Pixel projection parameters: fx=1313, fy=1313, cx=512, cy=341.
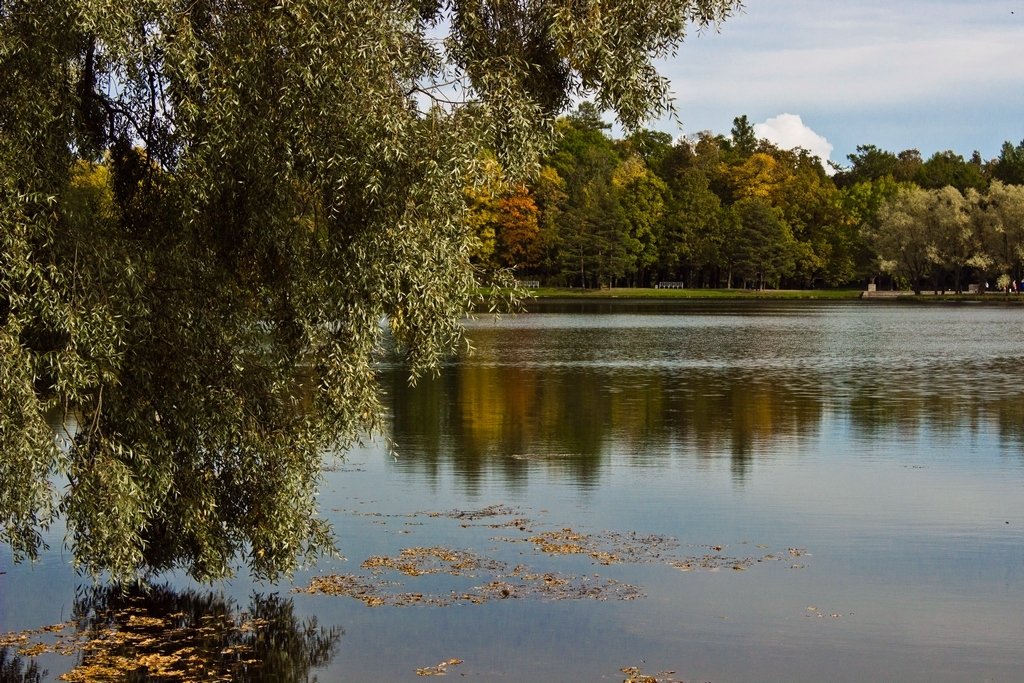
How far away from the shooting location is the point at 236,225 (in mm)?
14008

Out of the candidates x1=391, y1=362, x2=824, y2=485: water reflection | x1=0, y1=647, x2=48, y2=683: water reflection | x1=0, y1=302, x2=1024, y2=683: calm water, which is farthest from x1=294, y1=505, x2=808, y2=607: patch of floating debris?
x1=391, y1=362, x2=824, y2=485: water reflection

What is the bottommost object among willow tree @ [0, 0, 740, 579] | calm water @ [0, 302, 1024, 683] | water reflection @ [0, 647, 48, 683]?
water reflection @ [0, 647, 48, 683]

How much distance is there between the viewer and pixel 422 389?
124ft

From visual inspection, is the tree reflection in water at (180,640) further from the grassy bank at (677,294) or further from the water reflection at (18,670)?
the grassy bank at (677,294)

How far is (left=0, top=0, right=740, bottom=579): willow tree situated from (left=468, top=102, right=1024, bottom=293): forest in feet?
334

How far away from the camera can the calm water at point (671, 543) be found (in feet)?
42.1

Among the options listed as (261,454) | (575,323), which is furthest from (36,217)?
(575,323)

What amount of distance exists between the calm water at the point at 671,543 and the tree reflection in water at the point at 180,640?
7 centimetres

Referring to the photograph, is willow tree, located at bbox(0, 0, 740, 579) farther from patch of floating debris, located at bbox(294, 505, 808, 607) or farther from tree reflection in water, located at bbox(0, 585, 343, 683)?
patch of floating debris, located at bbox(294, 505, 808, 607)

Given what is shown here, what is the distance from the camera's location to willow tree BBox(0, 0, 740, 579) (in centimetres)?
1260

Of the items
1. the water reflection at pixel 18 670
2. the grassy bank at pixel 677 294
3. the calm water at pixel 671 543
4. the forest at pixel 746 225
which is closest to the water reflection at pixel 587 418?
the calm water at pixel 671 543

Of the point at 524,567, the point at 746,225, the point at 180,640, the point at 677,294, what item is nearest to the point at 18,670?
the point at 180,640

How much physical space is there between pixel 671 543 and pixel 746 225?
386 feet

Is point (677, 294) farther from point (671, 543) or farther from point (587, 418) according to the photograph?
point (671, 543)
